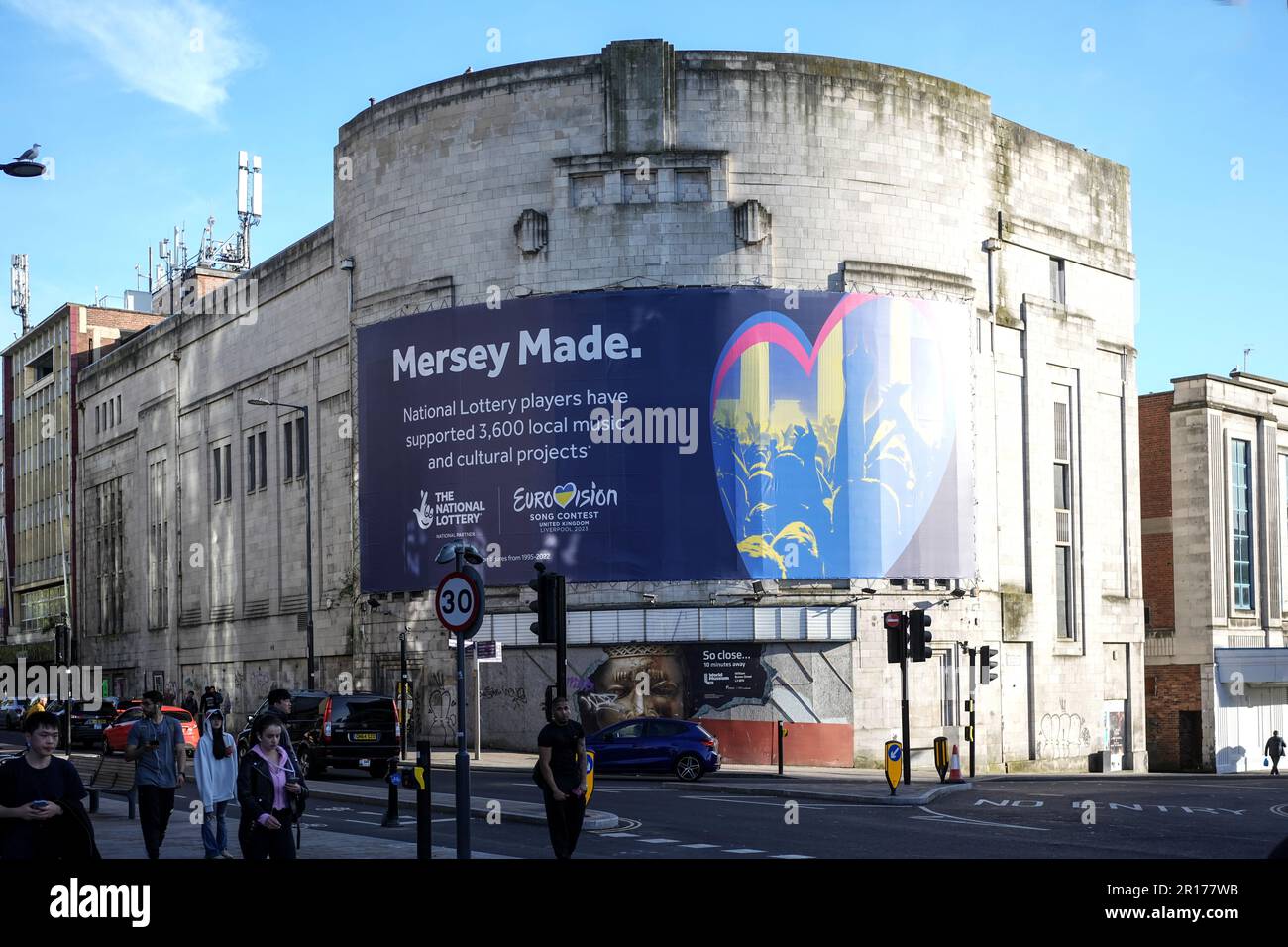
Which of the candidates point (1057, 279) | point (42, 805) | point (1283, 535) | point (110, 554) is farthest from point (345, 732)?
point (110, 554)

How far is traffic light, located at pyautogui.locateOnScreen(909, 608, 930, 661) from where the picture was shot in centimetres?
3212

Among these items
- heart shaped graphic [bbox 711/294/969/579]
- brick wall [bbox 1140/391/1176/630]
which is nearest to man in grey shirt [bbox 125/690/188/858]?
heart shaped graphic [bbox 711/294/969/579]

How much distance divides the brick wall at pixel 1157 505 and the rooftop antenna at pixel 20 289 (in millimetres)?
70799

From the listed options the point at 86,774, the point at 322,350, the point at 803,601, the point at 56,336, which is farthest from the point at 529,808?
the point at 56,336

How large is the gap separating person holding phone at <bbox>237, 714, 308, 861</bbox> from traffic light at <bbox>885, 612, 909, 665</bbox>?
20.0m

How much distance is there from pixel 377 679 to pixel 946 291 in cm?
2161

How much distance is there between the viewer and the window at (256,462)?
6056 cm

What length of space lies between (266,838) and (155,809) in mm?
4483

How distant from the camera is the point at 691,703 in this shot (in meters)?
45.4

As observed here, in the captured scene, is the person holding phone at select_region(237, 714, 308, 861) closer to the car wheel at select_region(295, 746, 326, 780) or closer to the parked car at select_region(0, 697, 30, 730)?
the car wheel at select_region(295, 746, 326, 780)

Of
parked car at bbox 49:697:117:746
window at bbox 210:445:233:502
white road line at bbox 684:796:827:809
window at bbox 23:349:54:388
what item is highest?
window at bbox 23:349:54:388

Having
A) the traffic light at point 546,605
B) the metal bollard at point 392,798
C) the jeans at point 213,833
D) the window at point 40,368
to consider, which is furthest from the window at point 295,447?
the jeans at point 213,833
